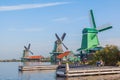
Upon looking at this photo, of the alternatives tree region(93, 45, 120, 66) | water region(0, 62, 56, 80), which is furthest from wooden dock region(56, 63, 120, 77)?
tree region(93, 45, 120, 66)

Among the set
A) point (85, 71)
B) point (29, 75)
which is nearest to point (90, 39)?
point (29, 75)

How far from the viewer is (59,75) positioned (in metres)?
59.6

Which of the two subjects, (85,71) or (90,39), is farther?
(90,39)

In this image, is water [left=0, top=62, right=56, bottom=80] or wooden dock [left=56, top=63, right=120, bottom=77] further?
water [left=0, top=62, right=56, bottom=80]

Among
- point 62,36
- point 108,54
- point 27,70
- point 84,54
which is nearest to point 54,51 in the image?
point 62,36

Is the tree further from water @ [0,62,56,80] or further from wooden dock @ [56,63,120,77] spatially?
wooden dock @ [56,63,120,77]

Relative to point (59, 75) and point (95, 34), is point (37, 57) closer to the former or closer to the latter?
point (95, 34)

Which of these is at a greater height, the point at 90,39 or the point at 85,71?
the point at 90,39

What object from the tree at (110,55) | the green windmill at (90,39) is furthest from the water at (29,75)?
the green windmill at (90,39)

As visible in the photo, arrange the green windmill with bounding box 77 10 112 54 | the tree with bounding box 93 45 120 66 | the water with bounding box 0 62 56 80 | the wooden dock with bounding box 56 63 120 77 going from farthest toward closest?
the green windmill with bounding box 77 10 112 54 → the tree with bounding box 93 45 120 66 → the water with bounding box 0 62 56 80 → the wooden dock with bounding box 56 63 120 77

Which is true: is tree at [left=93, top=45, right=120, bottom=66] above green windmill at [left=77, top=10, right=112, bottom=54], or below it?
below

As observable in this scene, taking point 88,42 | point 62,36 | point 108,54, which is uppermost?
point 62,36

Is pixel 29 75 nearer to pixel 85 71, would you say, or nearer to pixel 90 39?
pixel 85 71

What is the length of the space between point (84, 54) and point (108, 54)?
1421 inches
